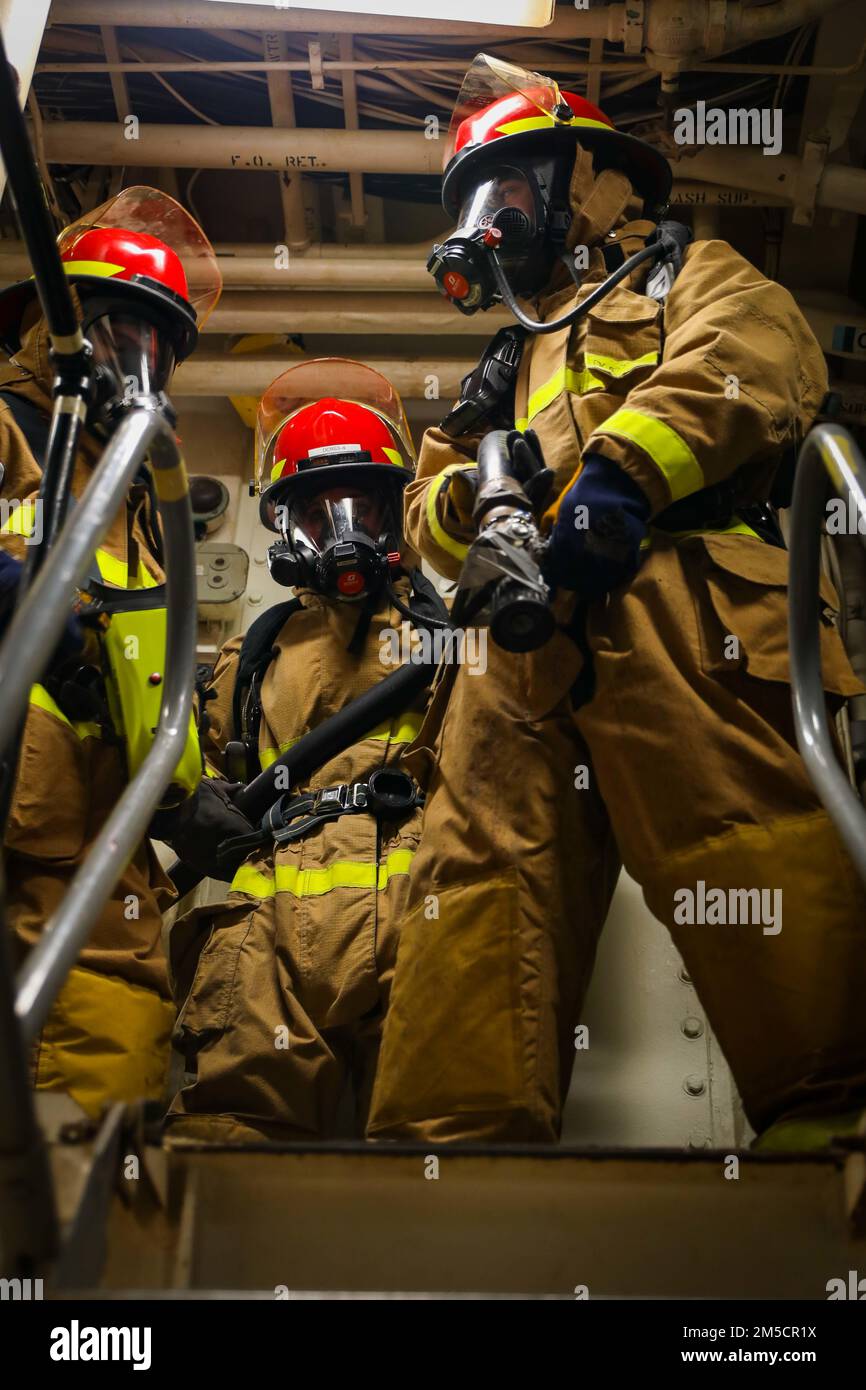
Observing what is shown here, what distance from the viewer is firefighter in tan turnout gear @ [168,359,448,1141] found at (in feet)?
9.86

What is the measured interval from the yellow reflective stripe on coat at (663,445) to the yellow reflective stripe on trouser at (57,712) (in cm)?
129

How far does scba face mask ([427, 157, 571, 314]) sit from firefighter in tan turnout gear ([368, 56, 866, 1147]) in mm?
238

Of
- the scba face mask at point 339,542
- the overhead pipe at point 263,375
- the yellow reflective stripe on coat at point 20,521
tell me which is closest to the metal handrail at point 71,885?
the yellow reflective stripe on coat at point 20,521

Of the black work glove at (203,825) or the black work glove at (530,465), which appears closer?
the black work glove at (530,465)

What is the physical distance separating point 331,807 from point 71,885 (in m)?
2.01

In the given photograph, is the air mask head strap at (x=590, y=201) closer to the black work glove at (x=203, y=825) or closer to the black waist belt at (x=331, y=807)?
the black waist belt at (x=331, y=807)

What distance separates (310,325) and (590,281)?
1.65 metres

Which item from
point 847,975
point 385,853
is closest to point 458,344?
point 385,853

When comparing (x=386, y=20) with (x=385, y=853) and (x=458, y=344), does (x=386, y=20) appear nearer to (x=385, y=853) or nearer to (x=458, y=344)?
(x=458, y=344)

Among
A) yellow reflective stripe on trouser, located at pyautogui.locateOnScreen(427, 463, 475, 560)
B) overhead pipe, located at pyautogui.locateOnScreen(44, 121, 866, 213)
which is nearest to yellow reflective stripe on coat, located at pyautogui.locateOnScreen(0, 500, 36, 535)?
yellow reflective stripe on trouser, located at pyautogui.locateOnScreen(427, 463, 475, 560)

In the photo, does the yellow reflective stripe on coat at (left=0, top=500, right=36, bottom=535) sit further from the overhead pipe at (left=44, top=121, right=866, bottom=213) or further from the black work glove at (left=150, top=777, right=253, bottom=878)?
the overhead pipe at (left=44, top=121, right=866, bottom=213)

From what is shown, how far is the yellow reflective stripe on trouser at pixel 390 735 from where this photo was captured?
3559 millimetres

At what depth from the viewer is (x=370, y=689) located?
3.60m

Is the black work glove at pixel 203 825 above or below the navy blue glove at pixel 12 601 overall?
below
